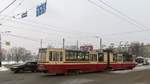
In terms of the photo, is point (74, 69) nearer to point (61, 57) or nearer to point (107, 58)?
point (61, 57)

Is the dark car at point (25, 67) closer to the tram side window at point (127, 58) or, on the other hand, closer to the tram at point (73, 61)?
the tram at point (73, 61)

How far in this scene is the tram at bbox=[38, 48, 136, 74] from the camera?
3225 centimetres

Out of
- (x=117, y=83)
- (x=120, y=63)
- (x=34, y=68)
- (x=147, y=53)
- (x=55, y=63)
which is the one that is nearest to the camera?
(x=117, y=83)

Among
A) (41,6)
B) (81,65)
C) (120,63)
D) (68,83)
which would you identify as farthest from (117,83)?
(120,63)

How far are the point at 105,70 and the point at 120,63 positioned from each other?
460 centimetres

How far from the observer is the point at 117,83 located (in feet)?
74.8

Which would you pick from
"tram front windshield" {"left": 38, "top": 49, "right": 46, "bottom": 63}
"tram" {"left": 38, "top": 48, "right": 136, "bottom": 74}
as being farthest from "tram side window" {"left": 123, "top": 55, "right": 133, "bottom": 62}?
"tram front windshield" {"left": 38, "top": 49, "right": 46, "bottom": 63}

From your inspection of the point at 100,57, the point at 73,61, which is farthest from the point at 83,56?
the point at 100,57

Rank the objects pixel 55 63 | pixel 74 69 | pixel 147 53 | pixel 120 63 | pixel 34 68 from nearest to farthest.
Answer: pixel 55 63 → pixel 74 69 → pixel 34 68 → pixel 120 63 → pixel 147 53

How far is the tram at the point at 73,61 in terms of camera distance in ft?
106

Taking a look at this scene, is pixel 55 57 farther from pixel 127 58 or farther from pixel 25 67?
pixel 127 58

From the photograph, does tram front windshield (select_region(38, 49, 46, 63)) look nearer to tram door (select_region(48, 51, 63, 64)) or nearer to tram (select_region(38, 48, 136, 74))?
tram (select_region(38, 48, 136, 74))

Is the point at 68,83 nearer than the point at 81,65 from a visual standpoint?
Yes

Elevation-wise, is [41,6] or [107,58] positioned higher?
[41,6]
